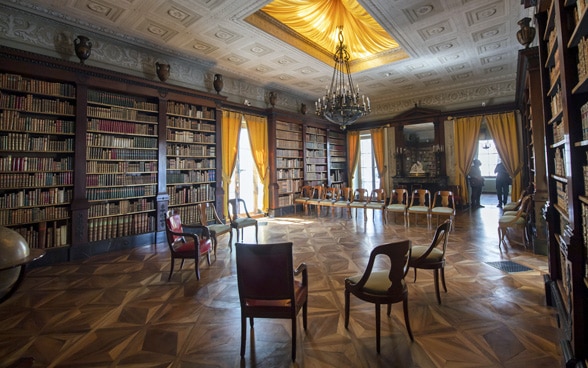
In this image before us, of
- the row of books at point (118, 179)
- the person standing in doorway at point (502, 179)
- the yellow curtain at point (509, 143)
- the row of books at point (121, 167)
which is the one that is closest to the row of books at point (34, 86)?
the row of books at point (121, 167)

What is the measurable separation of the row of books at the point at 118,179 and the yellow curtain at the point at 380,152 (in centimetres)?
768

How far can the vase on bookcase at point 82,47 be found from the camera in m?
4.51

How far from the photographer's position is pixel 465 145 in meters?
8.62

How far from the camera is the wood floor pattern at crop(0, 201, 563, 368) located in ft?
6.37

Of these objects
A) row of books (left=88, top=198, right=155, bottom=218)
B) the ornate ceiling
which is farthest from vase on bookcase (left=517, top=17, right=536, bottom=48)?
row of books (left=88, top=198, right=155, bottom=218)

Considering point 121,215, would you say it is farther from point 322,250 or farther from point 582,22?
point 582,22

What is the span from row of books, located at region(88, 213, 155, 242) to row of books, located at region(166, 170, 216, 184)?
0.87m

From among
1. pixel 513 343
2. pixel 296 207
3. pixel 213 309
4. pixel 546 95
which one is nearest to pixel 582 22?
pixel 546 95

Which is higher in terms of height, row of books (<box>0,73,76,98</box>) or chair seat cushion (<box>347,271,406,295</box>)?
row of books (<box>0,73,76,98</box>)

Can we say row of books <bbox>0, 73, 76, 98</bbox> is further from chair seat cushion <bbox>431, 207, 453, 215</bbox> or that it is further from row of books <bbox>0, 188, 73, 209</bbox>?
chair seat cushion <bbox>431, 207, 453, 215</bbox>

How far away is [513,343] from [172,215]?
391cm

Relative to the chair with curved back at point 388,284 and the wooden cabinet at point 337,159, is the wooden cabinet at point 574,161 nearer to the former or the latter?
the chair with curved back at point 388,284

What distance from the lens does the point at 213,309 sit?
2.70 metres

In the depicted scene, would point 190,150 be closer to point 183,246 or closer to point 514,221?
point 183,246
